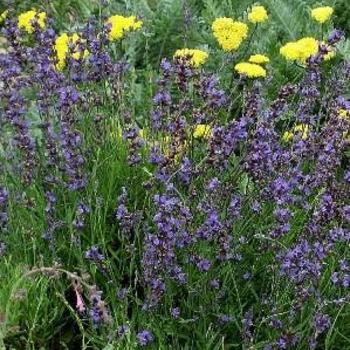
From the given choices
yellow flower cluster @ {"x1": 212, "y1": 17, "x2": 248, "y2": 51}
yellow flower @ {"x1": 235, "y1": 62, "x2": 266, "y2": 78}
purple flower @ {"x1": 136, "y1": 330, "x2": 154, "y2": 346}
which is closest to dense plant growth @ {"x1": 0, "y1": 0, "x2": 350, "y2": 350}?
purple flower @ {"x1": 136, "y1": 330, "x2": 154, "y2": 346}

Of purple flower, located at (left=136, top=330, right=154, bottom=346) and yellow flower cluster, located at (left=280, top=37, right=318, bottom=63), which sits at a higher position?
yellow flower cluster, located at (left=280, top=37, right=318, bottom=63)

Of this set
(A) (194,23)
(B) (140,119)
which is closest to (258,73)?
(B) (140,119)

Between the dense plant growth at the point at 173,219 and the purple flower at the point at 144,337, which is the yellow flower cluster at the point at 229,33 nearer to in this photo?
the dense plant growth at the point at 173,219

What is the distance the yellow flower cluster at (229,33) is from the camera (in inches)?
150

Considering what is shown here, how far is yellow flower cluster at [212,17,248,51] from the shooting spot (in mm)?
3820

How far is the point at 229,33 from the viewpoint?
12.6 ft

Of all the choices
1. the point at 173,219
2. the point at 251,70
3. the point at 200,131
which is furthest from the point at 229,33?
the point at 173,219

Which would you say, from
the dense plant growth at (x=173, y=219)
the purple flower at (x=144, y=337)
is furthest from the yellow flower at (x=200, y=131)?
the purple flower at (x=144, y=337)

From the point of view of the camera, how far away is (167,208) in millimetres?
2188

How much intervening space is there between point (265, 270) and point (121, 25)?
161 cm

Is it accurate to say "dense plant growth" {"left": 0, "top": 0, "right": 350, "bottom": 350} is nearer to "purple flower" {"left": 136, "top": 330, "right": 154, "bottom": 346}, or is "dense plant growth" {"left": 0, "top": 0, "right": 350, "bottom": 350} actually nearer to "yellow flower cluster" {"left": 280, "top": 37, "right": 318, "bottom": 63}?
"purple flower" {"left": 136, "top": 330, "right": 154, "bottom": 346}

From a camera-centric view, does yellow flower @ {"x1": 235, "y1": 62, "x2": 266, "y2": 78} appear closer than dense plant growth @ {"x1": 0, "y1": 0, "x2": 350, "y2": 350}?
No

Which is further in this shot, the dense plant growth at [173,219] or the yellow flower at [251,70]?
the yellow flower at [251,70]

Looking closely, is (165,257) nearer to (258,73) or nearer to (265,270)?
(265,270)
